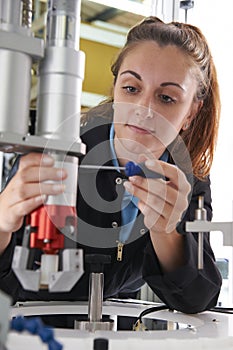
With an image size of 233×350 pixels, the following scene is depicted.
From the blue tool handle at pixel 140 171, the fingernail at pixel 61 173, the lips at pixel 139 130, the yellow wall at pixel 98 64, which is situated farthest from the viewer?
the yellow wall at pixel 98 64

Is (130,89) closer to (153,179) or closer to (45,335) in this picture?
(153,179)

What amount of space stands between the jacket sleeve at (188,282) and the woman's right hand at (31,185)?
0.96 ft

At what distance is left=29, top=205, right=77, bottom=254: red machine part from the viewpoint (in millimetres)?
406

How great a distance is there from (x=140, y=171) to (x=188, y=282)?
0.81 feet

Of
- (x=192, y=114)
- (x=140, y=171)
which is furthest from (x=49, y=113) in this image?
(x=192, y=114)

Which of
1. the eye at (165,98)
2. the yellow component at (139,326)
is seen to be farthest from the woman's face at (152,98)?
the yellow component at (139,326)

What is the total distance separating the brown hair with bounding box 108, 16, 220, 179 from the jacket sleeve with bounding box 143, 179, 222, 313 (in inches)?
4.7

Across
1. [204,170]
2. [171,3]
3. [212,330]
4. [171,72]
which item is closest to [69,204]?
[212,330]

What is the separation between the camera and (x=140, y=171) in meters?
0.55

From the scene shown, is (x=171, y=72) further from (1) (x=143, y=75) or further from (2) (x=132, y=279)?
(2) (x=132, y=279)

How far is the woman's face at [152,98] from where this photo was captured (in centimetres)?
69

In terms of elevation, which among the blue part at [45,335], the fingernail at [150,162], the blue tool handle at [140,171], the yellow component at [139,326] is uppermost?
the fingernail at [150,162]

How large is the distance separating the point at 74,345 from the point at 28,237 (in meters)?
0.14

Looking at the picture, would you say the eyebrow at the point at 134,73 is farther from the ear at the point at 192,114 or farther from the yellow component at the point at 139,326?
the yellow component at the point at 139,326
